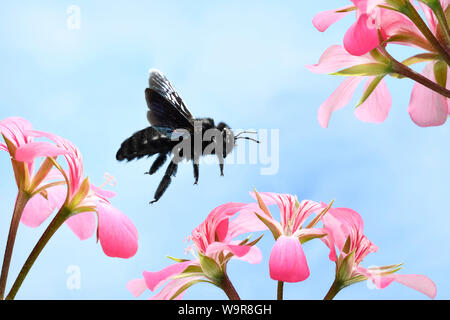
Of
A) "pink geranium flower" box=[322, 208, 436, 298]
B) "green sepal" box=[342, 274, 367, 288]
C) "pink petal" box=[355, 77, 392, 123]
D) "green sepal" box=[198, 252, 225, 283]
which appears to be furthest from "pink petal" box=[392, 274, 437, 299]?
"pink petal" box=[355, 77, 392, 123]

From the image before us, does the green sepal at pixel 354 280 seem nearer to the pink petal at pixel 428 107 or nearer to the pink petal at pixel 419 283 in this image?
the pink petal at pixel 419 283

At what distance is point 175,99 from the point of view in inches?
86.0

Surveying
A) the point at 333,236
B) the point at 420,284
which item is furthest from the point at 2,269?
the point at 420,284

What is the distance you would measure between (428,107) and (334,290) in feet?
1.87

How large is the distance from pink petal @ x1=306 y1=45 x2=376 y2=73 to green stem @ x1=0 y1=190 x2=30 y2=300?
75 cm

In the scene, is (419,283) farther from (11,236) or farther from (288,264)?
(11,236)

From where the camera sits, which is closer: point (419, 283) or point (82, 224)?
point (419, 283)

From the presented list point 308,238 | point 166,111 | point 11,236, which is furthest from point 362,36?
point 166,111

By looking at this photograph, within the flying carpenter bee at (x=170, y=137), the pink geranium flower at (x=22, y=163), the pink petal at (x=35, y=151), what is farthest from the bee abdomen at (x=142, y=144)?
the pink petal at (x=35, y=151)

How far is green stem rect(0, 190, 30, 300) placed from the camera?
1.11 m

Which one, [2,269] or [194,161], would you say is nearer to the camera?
[2,269]

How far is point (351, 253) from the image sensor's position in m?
1.22

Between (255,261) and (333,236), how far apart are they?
208mm
